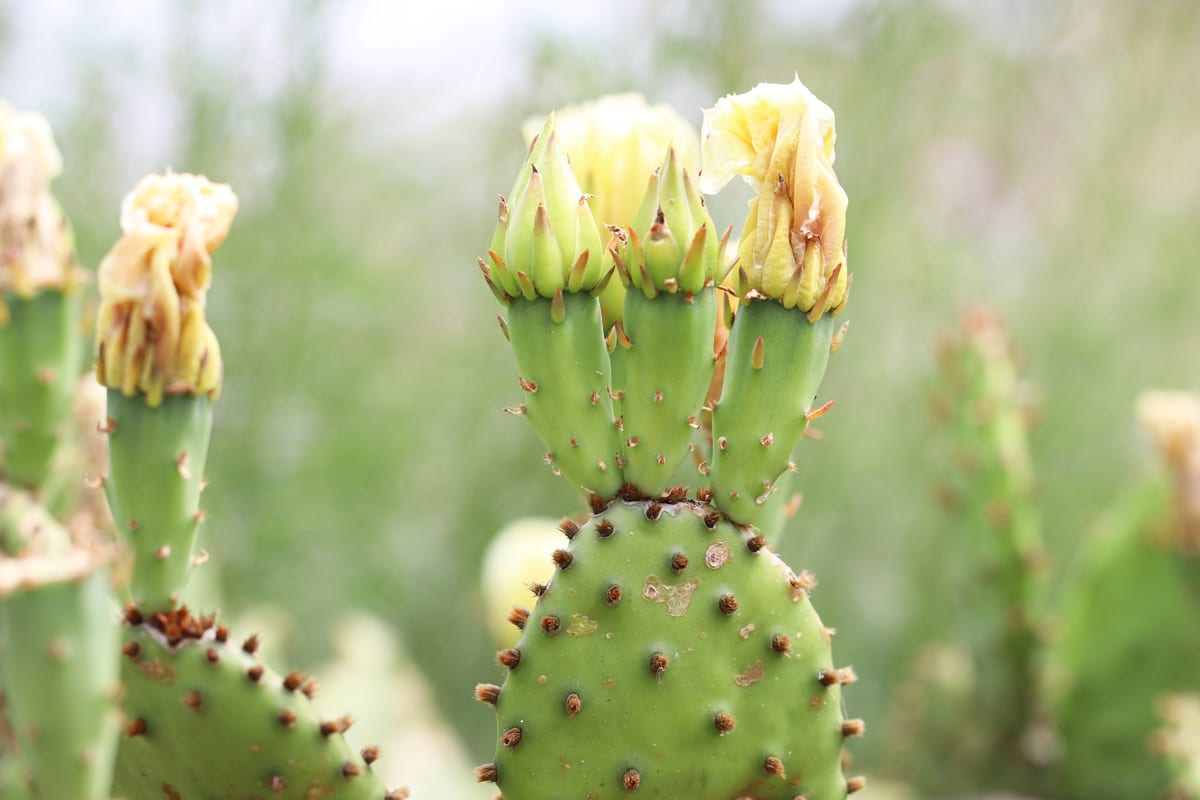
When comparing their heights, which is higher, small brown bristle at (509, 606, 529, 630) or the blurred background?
the blurred background

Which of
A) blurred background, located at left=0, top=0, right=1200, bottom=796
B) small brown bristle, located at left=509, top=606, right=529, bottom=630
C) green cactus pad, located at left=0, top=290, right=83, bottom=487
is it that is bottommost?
small brown bristle, located at left=509, top=606, right=529, bottom=630

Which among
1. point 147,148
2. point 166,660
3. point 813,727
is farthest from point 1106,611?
point 147,148

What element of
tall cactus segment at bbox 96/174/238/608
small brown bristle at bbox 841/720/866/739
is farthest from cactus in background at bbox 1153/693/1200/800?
tall cactus segment at bbox 96/174/238/608

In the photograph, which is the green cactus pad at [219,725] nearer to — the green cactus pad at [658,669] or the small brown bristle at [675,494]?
the green cactus pad at [658,669]

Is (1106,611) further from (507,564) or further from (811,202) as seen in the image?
(811,202)

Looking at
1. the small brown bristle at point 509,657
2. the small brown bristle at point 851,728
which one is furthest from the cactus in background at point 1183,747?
the small brown bristle at point 509,657

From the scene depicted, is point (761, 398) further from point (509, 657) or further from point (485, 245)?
point (485, 245)

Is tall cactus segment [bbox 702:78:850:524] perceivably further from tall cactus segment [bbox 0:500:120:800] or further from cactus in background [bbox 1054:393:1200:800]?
cactus in background [bbox 1054:393:1200:800]

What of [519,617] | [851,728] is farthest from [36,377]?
[851,728]
